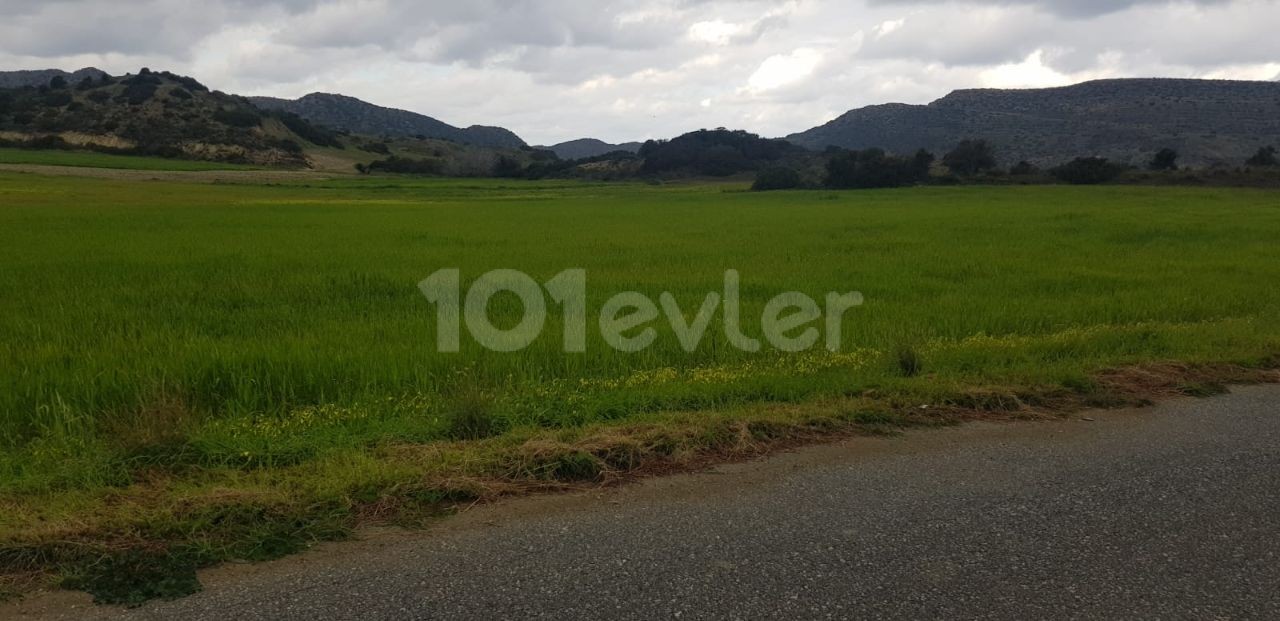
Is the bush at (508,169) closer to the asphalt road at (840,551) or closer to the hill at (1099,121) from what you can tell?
the hill at (1099,121)

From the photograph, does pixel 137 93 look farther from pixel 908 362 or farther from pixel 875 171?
pixel 908 362

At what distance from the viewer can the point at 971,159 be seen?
71.9m

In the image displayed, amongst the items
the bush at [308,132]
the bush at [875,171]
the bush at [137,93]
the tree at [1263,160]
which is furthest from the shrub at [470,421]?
the bush at [308,132]

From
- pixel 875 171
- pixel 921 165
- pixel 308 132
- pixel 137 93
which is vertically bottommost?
pixel 875 171

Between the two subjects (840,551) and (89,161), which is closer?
(840,551)

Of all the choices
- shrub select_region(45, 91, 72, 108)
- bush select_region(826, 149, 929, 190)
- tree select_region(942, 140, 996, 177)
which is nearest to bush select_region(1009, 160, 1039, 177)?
tree select_region(942, 140, 996, 177)

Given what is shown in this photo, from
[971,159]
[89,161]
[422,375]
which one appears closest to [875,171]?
[971,159]

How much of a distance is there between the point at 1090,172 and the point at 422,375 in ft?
198

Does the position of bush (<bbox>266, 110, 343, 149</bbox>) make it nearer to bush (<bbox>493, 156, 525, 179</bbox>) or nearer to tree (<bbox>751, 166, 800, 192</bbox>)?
bush (<bbox>493, 156, 525, 179</bbox>)

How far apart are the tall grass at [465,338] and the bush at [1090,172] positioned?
3800 cm

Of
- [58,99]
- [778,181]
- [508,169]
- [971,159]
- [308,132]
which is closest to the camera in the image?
[971,159]

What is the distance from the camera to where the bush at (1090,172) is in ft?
186

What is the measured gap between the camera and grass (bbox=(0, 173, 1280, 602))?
13.7 feet

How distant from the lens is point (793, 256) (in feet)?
55.5
